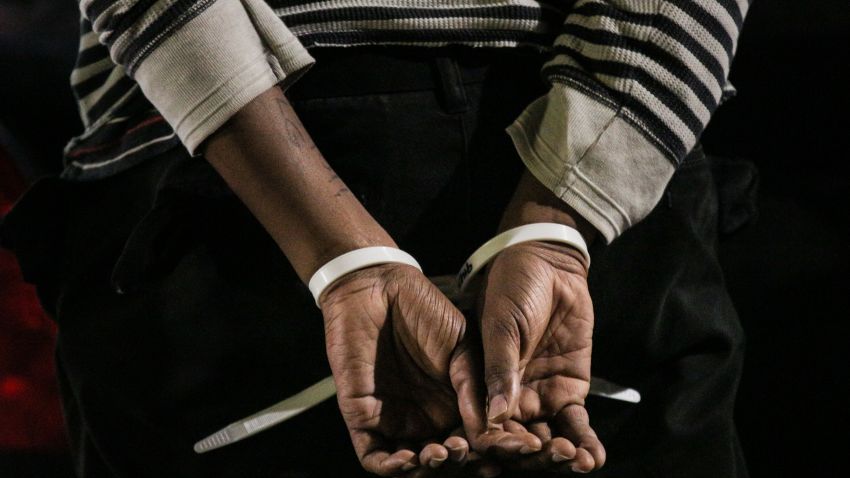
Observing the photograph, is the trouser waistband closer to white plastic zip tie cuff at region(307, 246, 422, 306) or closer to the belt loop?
the belt loop

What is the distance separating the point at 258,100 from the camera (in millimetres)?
610

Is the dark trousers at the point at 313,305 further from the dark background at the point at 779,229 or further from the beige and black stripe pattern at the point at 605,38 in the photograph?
the dark background at the point at 779,229

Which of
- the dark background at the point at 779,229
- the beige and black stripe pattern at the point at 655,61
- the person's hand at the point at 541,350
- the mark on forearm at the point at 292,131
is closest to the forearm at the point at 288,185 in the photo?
the mark on forearm at the point at 292,131

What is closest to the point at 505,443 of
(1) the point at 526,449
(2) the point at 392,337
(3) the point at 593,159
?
(1) the point at 526,449

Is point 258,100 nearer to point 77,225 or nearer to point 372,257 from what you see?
point 372,257

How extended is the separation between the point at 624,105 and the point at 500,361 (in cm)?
24

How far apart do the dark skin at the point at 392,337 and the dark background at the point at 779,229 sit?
486 millimetres

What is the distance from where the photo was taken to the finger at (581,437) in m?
0.55

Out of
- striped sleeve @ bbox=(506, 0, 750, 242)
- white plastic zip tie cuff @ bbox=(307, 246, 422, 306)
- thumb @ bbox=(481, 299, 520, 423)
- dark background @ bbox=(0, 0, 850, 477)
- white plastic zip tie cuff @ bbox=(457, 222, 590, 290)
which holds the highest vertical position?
striped sleeve @ bbox=(506, 0, 750, 242)

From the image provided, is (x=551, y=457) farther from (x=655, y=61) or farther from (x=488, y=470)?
(x=655, y=61)

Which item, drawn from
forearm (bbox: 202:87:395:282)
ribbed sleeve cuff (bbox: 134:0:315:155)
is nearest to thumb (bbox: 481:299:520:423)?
forearm (bbox: 202:87:395:282)

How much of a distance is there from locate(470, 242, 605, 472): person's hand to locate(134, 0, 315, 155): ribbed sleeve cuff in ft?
0.76

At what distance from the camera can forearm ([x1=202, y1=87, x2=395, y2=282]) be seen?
61 centimetres

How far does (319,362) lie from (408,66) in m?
0.26
